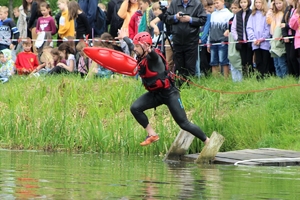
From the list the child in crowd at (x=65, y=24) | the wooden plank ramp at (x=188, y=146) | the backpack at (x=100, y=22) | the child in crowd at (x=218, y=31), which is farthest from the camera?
the backpack at (x=100, y=22)

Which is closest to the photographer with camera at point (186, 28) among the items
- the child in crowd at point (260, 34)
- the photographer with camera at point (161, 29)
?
the photographer with camera at point (161, 29)

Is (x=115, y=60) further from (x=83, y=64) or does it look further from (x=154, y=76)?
(x=83, y=64)

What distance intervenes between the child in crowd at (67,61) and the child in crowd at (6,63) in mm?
1417

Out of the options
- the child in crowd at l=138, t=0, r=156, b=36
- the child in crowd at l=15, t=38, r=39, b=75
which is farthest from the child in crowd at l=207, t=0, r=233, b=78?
the child in crowd at l=15, t=38, r=39, b=75

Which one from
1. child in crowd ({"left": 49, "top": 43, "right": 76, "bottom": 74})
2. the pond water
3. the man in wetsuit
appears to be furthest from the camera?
child in crowd ({"left": 49, "top": 43, "right": 76, "bottom": 74})

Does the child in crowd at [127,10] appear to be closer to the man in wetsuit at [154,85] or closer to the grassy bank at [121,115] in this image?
the grassy bank at [121,115]

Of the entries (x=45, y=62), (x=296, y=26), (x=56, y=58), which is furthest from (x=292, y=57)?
(x=45, y=62)

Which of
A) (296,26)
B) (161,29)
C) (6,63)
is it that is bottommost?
(296,26)

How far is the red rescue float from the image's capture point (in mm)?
14953

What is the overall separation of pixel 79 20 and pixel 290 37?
6416mm

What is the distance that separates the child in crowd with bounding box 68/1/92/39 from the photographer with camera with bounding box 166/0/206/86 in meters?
4.24

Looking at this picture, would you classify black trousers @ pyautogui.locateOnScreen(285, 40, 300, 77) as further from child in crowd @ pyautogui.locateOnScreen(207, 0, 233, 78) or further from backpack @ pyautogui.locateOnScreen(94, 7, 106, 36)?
backpack @ pyautogui.locateOnScreen(94, 7, 106, 36)

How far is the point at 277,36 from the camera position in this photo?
57.4 ft

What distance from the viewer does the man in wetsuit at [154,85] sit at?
45.4 feet
